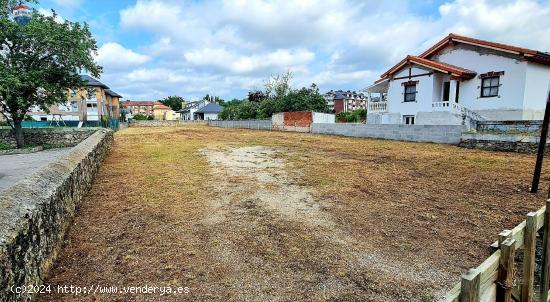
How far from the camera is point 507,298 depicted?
1965 mm

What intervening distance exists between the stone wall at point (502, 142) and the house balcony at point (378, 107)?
10353mm

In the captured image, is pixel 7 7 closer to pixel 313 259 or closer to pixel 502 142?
pixel 313 259

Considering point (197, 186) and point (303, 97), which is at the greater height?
point (303, 97)

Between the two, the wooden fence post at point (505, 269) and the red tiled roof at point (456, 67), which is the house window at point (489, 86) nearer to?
the red tiled roof at point (456, 67)

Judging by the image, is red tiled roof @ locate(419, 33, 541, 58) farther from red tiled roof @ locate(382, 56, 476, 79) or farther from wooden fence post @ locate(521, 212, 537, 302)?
wooden fence post @ locate(521, 212, 537, 302)

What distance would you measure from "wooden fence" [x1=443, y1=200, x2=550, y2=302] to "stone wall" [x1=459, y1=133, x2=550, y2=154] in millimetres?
10763

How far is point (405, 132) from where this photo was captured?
16.7m

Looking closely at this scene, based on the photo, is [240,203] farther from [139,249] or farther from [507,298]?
[507,298]

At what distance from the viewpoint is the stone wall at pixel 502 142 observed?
11008mm

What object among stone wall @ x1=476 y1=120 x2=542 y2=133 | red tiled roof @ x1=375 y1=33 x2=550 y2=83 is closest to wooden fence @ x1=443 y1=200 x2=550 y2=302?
stone wall @ x1=476 y1=120 x2=542 y2=133

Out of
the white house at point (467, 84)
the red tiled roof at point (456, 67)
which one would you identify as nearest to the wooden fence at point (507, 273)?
the white house at point (467, 84)

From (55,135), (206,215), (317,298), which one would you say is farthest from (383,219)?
(55,135)

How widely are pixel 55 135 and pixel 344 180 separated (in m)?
24.2

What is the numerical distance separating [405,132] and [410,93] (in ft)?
19.9
